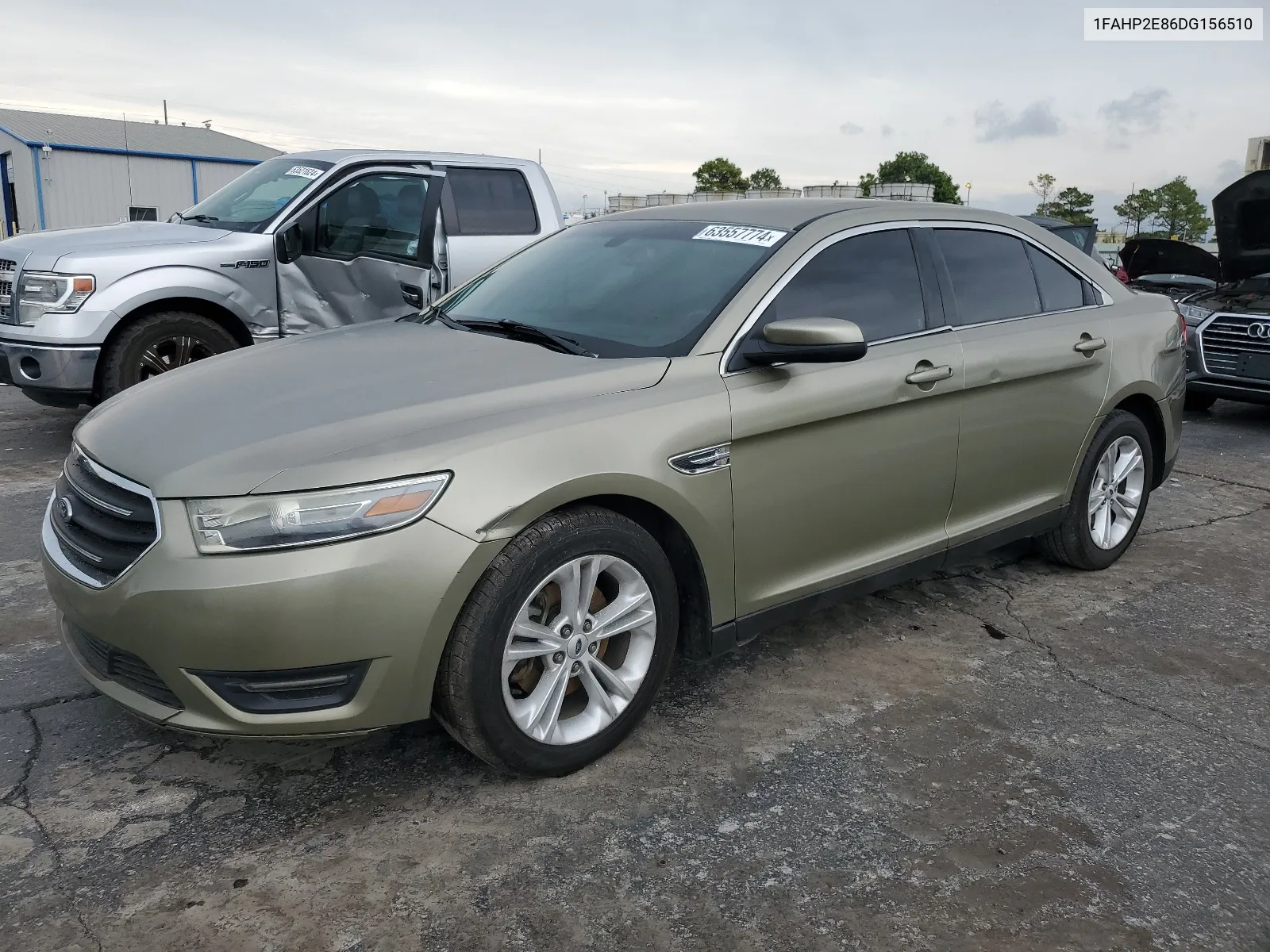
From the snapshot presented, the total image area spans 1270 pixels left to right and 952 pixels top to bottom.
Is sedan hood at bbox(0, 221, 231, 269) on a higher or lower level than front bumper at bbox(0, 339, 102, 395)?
higher

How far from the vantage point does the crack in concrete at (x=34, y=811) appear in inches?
91.7

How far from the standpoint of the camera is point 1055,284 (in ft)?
14.7

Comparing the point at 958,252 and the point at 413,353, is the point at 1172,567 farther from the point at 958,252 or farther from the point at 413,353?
the point at 413,353

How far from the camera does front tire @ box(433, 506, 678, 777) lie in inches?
105

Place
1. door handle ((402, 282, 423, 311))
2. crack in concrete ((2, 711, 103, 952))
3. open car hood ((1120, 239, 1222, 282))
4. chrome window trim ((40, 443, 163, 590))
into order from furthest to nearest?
open car hood ((1120, 239, 1222, 282)) → door handle ((402, 282, 423, 311)) → chrome window trim ((40, 443, 163, 590)) → crack in concrete ((2, 711, 103, 952))

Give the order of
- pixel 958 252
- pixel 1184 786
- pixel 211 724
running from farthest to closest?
pixel 958 252
pixel 1184 786
pixel 211 724

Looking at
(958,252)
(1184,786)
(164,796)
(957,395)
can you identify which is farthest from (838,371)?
(164,796)

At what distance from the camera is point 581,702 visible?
120 inches

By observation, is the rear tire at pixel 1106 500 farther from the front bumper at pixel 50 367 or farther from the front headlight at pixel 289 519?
the front bumper at pixel 50 367

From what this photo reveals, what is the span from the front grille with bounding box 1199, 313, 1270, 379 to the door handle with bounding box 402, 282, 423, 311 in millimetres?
6464

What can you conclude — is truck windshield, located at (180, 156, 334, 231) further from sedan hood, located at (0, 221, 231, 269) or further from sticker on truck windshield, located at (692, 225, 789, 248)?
sticker on truck windshield, located at (692, 225, 789, 248)

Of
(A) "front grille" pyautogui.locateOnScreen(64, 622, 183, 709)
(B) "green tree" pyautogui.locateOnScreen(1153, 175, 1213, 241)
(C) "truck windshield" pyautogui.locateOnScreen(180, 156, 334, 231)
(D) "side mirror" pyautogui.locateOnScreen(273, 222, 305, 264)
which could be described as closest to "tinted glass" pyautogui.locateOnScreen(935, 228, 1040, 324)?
(A) "front grille" pyautogui.locateOnScreen(64, 622, 183, 709)

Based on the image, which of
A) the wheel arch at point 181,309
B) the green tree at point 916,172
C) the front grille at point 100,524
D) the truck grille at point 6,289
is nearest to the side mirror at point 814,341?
the front grille at point 100,524

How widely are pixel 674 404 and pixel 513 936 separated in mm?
1481
